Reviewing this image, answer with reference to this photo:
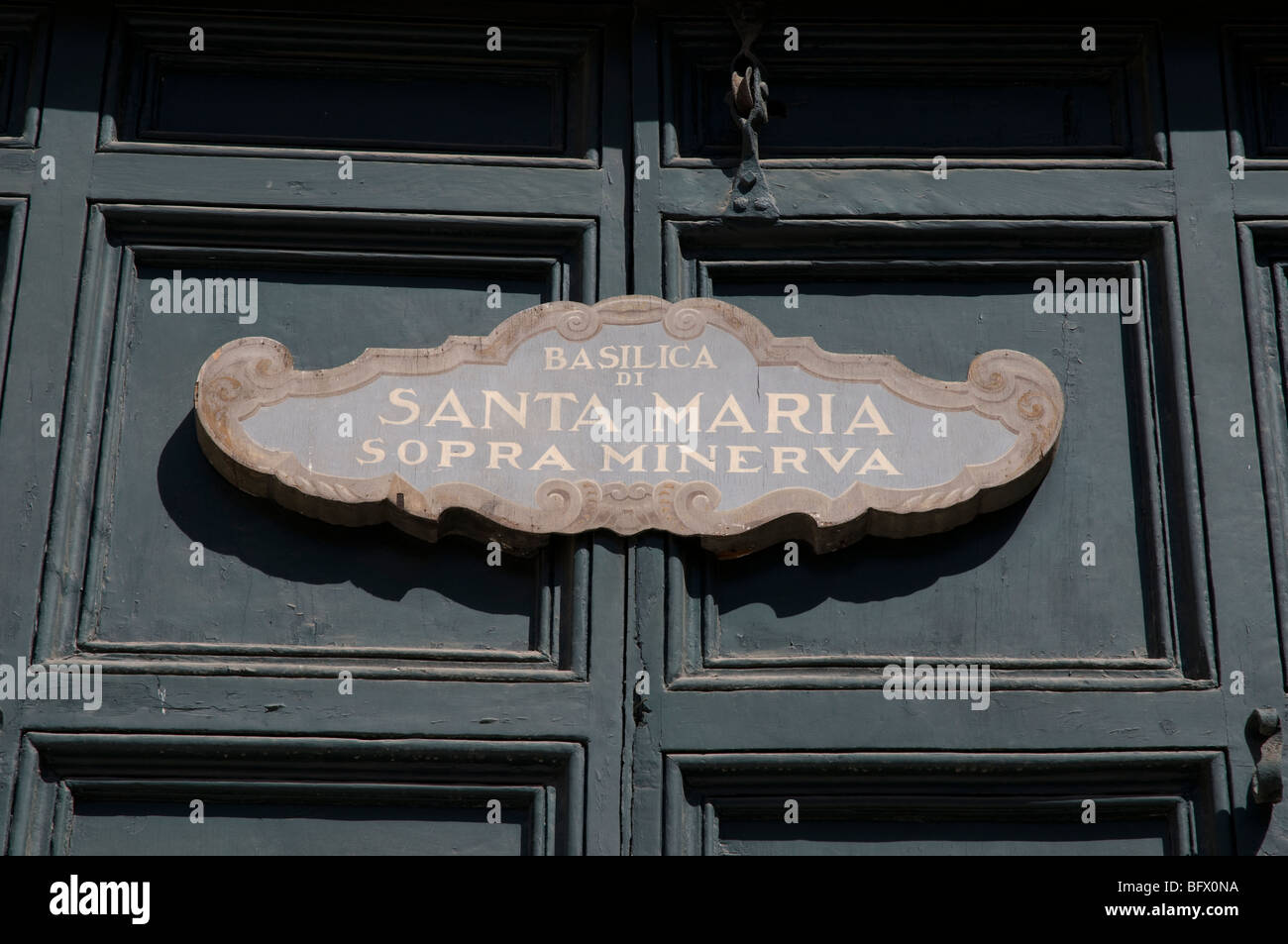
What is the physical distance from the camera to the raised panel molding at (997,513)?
341cm

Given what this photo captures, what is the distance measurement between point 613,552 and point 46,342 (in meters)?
1.25

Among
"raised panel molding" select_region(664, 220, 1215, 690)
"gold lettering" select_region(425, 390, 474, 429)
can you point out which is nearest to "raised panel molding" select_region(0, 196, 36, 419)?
"gold lettering" select_region(425, 390, 474, 429)

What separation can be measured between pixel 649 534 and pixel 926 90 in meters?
1.31

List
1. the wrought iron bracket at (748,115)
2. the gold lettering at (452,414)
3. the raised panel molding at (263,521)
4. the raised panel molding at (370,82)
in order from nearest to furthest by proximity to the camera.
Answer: the raised panel molding at (263,521), the gold lettering at (452,414), the wrought iron bracket at (748,115), the raised panel molding at (370,82)

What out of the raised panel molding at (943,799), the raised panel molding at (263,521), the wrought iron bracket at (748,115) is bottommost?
the raised panel molding at (943,799)

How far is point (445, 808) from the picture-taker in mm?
3318

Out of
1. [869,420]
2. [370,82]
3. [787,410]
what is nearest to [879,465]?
[869,420]

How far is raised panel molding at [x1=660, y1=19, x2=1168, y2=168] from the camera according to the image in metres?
3.89

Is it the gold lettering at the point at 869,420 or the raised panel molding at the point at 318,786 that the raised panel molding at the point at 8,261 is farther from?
the gold lettering at the point at 869,420

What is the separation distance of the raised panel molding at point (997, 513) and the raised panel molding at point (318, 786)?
0.35m

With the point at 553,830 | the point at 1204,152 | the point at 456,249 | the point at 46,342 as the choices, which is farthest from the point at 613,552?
the point at 1204,152

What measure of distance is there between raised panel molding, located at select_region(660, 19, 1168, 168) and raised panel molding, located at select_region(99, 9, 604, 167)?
0.26 metres

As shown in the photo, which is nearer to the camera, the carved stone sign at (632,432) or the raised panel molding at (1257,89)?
the carved stone sign at (632,432)

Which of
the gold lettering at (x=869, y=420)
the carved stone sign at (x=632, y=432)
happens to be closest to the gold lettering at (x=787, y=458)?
the carved stone sign at (x=632, y=432)
